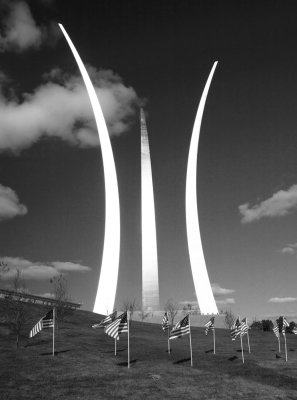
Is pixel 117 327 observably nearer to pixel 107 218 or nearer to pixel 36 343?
pixel 36 343

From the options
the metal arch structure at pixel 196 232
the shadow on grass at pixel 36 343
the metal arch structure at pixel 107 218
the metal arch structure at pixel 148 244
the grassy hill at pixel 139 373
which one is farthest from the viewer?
the metal arch structure at pixel 148 244

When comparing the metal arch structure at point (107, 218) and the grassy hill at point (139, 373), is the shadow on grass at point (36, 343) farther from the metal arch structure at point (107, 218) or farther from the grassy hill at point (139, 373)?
the metal arch structure at point (107, 218)

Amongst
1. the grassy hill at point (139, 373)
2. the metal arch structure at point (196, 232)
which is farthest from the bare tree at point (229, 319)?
the grassy hill at point (139, 373)

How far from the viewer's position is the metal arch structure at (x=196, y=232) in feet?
218

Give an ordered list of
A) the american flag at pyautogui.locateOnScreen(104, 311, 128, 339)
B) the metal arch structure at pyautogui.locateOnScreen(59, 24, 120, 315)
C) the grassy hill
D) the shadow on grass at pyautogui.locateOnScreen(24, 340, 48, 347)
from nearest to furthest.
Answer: the grassy hill < the american flag at pyautogui.locateOnScreen(104, 311, 128, 339) < the shadow on grass at pyautogui.locateOnScreen(24, 340, 48, 347) < the metal arch structure at pyautogui.locateOnScreen(59, 24, 120, 315)

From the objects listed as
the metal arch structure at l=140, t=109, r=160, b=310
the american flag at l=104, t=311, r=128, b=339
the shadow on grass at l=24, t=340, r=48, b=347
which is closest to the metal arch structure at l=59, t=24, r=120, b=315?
the metal arch structure at l=140, t=109, r=160, b=310

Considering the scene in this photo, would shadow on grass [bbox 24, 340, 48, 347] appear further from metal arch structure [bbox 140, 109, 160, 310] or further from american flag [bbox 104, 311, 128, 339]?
metal arch structure [bbox 140, 109, 160, 310]

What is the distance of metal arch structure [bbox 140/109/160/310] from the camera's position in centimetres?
6912

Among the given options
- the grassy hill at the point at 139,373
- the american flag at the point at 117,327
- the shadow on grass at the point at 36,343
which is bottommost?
the grassy hill at the point at 139,373

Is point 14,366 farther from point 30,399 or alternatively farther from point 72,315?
point 72,315

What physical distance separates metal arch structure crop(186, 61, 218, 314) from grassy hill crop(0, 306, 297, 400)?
25799 mm

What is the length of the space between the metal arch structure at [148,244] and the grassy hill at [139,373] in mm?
28375

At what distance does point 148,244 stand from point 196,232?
8.13m

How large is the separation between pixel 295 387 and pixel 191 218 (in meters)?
46.5
